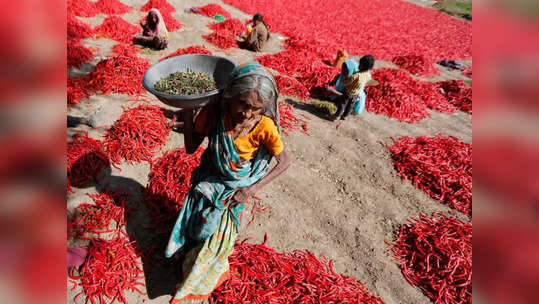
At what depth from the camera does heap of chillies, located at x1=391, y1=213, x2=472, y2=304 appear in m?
3.21

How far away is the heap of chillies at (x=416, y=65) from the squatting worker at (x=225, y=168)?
952cm

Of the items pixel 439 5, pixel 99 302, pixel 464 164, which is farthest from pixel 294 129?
pixel 439 5

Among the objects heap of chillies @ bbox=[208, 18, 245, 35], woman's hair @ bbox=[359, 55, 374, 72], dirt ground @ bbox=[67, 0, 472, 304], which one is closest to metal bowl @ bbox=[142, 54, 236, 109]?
dirt ground @ bbox=[67, 0, 472, 304]

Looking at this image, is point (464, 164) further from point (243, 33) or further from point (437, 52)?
point (437, 52)

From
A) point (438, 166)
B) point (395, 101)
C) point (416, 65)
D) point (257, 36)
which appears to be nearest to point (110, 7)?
point (257, 36)

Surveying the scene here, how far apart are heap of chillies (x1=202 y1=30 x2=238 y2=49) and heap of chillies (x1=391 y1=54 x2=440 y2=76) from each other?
6321 millimetres

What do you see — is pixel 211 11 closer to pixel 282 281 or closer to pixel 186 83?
pixel 186 83

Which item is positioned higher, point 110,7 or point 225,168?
point 110,7

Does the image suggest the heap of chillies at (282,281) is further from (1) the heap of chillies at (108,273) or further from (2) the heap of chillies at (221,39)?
(2) the heap of chillies at (221,39)

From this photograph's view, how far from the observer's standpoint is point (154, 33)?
7.62 metres

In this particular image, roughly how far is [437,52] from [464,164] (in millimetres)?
9222

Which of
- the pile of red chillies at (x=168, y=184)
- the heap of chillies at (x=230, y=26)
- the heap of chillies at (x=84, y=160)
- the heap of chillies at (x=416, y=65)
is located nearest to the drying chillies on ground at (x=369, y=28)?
the heap of chillies at (x=416, y=65)

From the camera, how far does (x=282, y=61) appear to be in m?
8.32

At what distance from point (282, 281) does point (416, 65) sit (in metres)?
9.79
